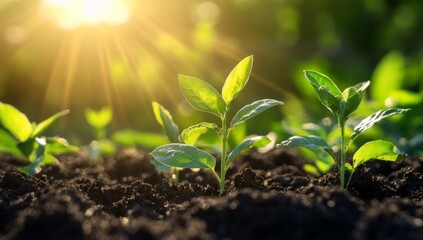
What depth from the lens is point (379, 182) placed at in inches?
96.8

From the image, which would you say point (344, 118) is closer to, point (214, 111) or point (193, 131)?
point (214, 111)

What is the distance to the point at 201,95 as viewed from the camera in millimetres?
2312

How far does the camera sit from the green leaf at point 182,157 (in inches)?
87.1

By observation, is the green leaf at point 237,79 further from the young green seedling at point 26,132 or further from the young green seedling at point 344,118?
the young green seedling at point 26,132

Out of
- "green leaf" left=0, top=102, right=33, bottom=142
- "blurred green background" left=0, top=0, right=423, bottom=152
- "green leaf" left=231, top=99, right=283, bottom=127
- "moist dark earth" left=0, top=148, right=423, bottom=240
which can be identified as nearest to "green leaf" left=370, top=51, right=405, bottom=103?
"blurred green background" left=0, top=0, right=423, bottom=152

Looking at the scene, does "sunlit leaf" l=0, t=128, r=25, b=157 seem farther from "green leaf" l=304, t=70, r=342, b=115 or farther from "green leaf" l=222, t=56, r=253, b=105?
"green leaf" l=304, t=70, r=342, b=115

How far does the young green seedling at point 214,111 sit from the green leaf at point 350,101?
0.92 feet

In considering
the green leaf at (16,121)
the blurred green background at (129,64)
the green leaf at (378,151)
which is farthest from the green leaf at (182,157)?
the blurred green background at (129,64)

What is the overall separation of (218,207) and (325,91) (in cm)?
70

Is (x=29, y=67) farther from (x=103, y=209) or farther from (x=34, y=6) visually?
(x=103, y=209)

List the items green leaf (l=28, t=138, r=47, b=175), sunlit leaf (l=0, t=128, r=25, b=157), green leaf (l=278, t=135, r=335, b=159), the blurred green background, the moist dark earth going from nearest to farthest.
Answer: the moist dark earth → green leaf (l=278, t=135, r=335, b=159) → green leaf (l=28, t=138, r=47, b=175) → sunlit leaf (l=0, t=128, r=25, b=157) → the blurred green background

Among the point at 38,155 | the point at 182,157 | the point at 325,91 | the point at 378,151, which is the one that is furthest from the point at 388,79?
the point at 38,155

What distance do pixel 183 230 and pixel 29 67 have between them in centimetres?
583

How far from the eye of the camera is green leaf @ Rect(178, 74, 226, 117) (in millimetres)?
2301
